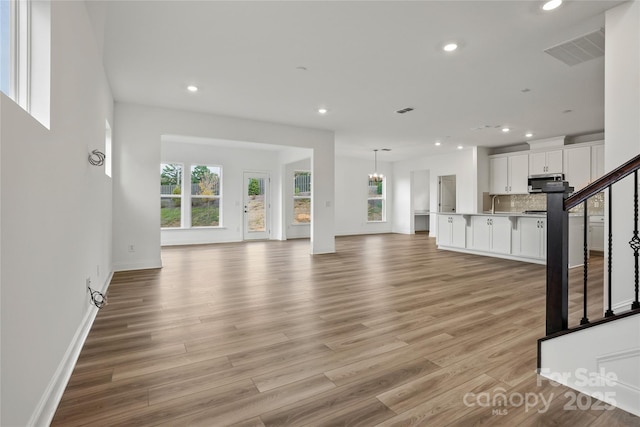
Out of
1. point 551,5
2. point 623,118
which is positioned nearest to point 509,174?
A: point 623,118

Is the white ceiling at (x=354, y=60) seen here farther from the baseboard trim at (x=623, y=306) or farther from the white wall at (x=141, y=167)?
the baseboard trim at (x=623, y=306)

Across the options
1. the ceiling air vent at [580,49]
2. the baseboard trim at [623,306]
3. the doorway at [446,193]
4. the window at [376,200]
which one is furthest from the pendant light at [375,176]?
the baseboard trim at [623,306]

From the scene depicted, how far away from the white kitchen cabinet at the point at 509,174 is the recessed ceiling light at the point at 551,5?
6701 mm

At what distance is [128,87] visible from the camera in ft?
15.0

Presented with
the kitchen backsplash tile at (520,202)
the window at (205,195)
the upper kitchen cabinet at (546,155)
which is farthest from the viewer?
the window at (205,195)

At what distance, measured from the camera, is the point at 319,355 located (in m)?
2.29

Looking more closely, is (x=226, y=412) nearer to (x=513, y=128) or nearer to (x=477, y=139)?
(x=513, y=128)

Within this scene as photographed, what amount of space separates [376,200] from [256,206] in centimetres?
464

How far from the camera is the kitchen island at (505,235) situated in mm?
5902

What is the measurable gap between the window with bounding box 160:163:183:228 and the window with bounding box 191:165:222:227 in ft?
1.07

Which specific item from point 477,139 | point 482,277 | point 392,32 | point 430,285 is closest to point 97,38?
point 392,32

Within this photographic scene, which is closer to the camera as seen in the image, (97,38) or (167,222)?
(97,38)

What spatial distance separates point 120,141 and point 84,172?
292 cm

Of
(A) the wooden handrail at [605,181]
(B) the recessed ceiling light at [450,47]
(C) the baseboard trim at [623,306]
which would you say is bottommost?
(C) the baseboard trim at [623,306]
